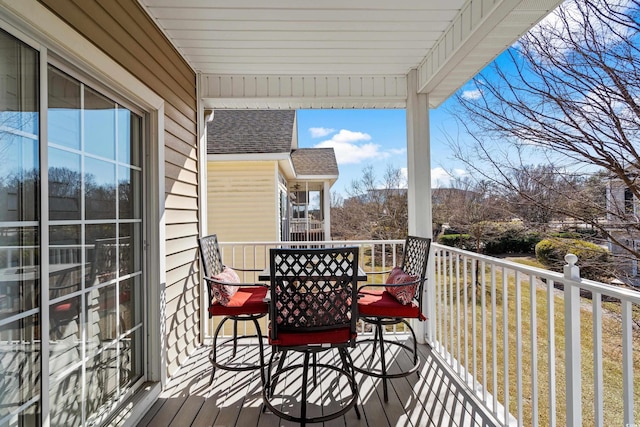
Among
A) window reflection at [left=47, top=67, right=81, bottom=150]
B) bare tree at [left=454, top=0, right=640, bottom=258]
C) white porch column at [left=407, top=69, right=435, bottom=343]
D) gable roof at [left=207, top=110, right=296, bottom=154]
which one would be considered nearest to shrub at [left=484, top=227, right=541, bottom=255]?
bare tree at [left=454, top=0, right=640, bottom=258]

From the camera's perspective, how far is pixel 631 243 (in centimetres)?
317

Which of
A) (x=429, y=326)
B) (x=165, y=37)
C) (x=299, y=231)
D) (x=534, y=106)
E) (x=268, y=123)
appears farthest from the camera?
(x=299, y=231)

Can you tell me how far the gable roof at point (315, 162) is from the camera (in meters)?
8.73

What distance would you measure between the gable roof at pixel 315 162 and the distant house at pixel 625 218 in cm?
607

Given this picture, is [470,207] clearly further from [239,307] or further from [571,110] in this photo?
[239,307]

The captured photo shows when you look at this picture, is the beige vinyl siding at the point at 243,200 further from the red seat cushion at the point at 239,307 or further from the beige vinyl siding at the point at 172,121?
the red seat cushion at the point at 239,307

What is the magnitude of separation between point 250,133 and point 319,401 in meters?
5.51

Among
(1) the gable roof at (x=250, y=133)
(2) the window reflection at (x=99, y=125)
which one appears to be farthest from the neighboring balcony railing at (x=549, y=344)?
(1) the gable roof at (x=250, y=133)

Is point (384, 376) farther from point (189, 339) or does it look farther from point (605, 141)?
point (605, 141)

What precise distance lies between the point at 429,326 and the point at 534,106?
2794 mm

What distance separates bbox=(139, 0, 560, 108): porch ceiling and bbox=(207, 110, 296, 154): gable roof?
2.40 metres

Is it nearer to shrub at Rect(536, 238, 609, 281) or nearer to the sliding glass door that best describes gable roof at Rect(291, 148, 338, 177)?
shrub at Rect(536, 238, 609, 281)

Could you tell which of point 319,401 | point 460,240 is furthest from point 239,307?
point 460,240

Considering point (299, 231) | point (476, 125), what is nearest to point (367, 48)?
point (476, 125)
